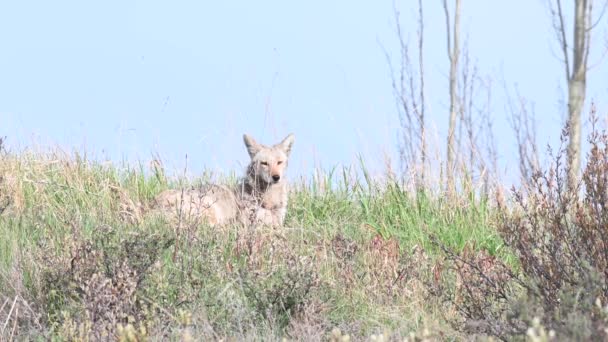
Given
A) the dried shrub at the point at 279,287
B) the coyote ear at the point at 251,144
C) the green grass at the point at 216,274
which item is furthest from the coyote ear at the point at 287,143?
the dried shrub at the point at 279,287

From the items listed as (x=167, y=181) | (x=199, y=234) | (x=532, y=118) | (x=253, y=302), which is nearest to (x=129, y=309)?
(x=253, y=302)

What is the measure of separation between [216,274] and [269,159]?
3.39 metres

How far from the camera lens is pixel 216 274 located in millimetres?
5543

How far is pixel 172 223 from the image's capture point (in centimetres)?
685

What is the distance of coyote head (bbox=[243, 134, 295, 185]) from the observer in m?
8.82

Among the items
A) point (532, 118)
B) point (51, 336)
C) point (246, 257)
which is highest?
A: point (532, 118)

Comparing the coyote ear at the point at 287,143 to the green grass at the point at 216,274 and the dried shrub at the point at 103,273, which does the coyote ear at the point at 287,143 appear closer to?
the green grass at the point at 216,274

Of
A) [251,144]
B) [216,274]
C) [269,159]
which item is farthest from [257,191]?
[216,274]

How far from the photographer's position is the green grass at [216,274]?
4.73 meters

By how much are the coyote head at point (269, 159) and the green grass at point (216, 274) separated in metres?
0.84

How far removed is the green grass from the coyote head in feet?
2.76

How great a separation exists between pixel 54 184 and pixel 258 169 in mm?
1921

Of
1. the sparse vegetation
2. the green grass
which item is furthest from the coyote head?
the sparse vegetation

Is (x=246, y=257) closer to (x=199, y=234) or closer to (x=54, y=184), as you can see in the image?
(x=199, y=234)
